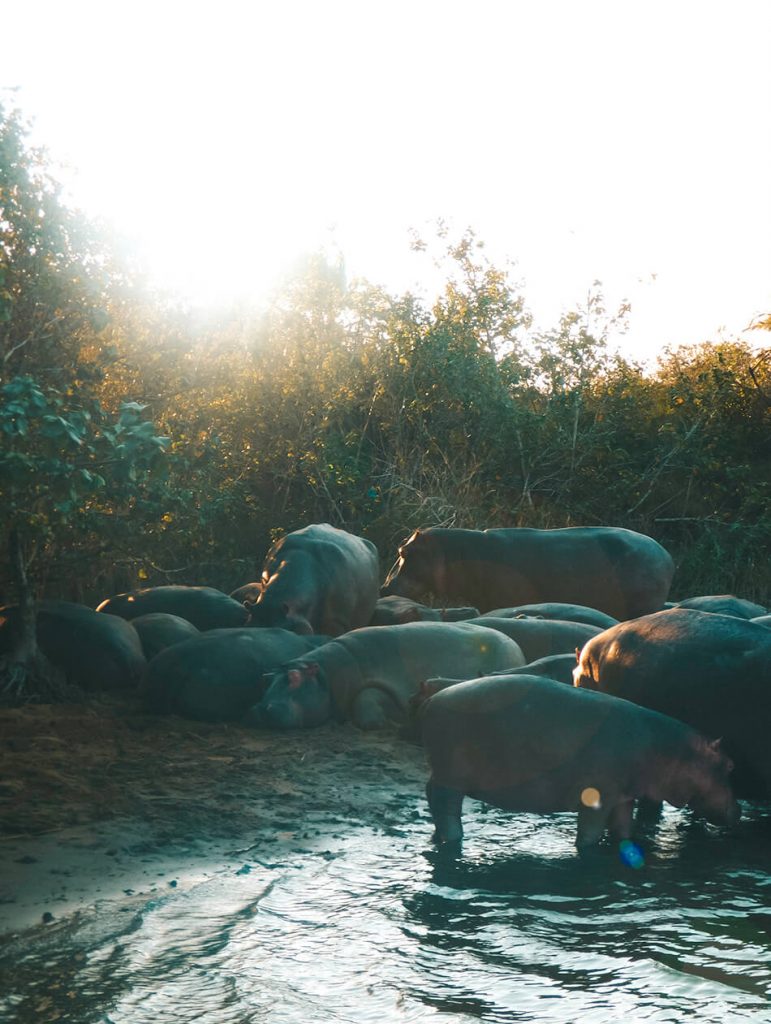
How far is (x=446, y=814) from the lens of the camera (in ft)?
19.9

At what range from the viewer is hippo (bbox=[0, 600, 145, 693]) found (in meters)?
9.84

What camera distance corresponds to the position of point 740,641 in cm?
666

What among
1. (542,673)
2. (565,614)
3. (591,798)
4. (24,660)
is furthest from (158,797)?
(565,614)

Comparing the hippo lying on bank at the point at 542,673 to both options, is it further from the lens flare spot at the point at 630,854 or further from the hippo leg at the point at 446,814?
the lens flare spot at the point at 630,854

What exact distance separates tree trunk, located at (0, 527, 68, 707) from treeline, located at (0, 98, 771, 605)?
89cm

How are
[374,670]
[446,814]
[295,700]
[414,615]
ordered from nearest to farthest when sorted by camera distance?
[446,814] < [295,700] < [374,670] < [414,615]

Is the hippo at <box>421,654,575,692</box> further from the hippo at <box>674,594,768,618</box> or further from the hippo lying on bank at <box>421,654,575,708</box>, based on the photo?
the hippo at <box>674,594,768,618</box>

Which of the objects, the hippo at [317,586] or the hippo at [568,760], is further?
the hippo at [317,586]

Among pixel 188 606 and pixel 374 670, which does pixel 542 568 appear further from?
pixel 374 670

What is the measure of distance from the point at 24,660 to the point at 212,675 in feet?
5.83

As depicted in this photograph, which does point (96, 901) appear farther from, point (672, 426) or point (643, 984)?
point (672, 426)

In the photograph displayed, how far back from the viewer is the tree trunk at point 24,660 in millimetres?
9422

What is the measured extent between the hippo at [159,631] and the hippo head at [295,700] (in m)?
2.03

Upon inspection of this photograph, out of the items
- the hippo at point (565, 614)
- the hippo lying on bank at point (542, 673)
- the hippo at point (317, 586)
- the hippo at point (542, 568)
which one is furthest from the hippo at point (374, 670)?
the hippo at point (542, 568)
